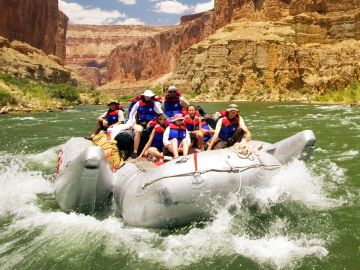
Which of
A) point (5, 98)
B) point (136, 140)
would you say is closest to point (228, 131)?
point (136, 140)

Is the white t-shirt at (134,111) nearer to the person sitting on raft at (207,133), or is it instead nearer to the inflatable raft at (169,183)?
the person sitting on raft at (207,133)

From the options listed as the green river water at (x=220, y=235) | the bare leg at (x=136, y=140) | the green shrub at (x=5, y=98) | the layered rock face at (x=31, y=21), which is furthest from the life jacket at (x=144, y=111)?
the layered rock face at (x=31, y=21)

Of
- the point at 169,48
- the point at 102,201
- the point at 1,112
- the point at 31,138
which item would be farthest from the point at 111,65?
the point at 102,201

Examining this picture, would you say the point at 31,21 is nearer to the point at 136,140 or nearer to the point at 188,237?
the point at 136,140

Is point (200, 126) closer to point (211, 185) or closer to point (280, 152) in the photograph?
point (280, 152)

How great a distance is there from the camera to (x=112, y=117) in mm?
10336

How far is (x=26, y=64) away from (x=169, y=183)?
74.9m

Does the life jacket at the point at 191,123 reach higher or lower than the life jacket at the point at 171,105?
lower

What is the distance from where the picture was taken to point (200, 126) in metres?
9.09

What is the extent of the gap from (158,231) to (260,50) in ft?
214

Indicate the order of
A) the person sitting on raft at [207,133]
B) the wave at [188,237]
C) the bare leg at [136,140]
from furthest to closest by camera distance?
the person sitting on raft at [207,133] < the bare leg at [136,140] < the wave at [188,237]

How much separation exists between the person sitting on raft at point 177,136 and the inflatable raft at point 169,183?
0.59 metres

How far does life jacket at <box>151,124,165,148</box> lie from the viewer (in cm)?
810

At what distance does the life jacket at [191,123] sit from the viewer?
Result: 8850mm
